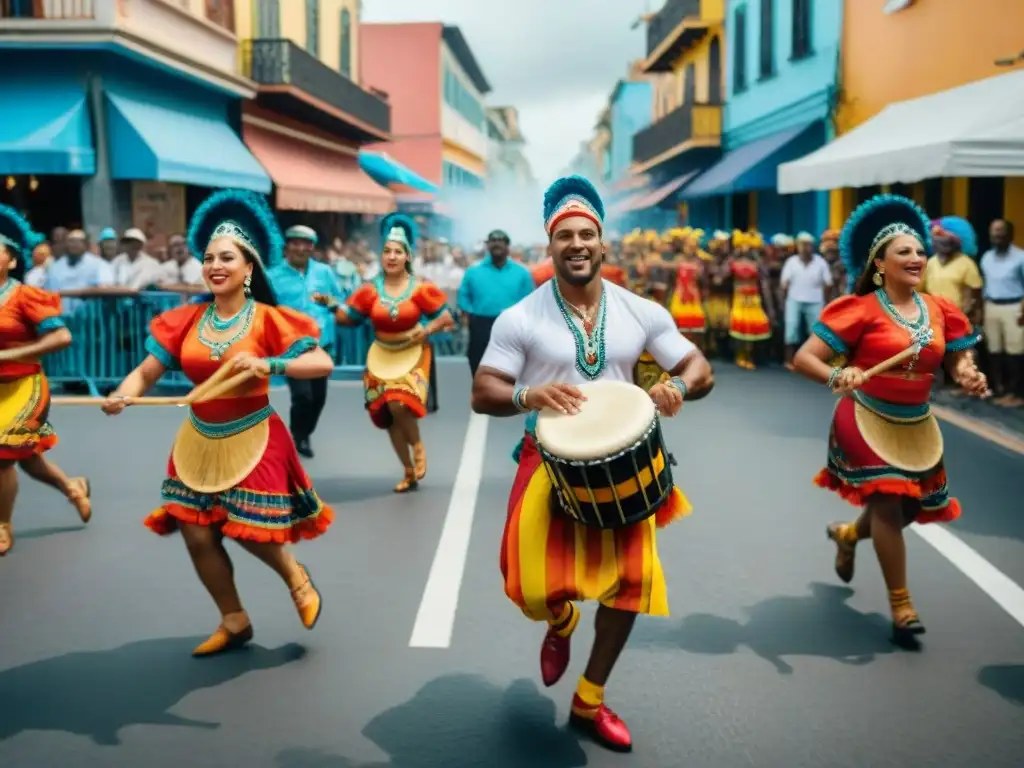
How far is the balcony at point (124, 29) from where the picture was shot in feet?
56.7

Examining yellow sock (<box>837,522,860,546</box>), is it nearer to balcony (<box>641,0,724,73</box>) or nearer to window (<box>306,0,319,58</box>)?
window (<box>306,0,319,58</box>)

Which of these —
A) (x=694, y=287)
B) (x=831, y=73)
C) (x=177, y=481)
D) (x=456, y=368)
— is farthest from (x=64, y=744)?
(x=831, y=73)

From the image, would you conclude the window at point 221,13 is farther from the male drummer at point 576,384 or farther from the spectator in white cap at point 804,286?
the male drummer at point 576,384

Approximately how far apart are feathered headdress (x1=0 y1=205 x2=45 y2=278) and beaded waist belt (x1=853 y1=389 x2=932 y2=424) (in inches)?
174

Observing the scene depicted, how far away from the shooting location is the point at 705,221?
38750 mm

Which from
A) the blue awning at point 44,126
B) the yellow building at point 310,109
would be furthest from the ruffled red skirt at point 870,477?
the yellow building at point 310,109

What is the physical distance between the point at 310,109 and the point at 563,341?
23334 mm

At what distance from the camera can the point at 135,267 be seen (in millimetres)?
15109

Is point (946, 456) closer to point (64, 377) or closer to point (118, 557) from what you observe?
point (118, 557)

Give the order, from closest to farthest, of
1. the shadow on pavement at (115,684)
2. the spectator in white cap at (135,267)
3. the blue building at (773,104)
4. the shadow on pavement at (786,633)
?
1. the shadow on pavement at (115,684)
2. the shadow on pavement at (786,633)
3. the spectator in white cap at (135,267)
4. the blue building at (773,104)

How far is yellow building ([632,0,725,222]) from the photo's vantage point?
35.2 meters

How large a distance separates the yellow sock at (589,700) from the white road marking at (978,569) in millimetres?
2295

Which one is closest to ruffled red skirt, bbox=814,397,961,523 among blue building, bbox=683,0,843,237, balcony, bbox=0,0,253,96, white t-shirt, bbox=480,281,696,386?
white t-shirt, bbox=480,281,696,386

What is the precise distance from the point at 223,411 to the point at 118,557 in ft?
7.12
